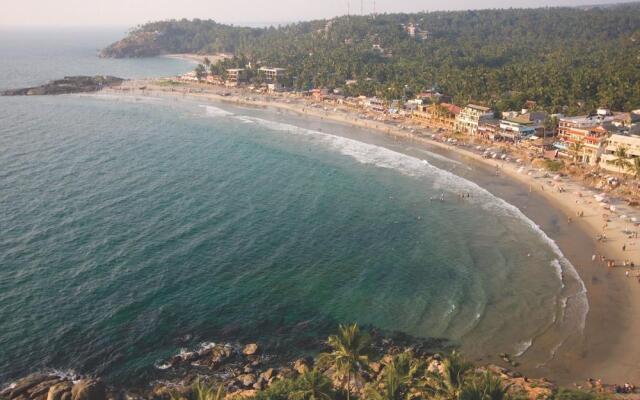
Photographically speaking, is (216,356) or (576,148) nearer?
(216,356)

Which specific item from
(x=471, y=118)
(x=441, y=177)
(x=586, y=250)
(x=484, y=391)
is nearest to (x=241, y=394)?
(x=484, y=391)

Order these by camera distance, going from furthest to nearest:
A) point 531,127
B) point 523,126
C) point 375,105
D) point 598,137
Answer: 1. point 375,105
2. point 531,127
3. point 523,126
4. point 598,137

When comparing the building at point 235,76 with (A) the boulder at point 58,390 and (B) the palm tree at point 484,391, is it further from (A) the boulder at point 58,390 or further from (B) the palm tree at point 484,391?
(B) the palm tree at point 484,391

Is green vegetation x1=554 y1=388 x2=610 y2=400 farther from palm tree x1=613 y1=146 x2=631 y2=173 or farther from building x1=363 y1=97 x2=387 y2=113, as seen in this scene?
building x1=363 y1=97 x2=387 y2=113

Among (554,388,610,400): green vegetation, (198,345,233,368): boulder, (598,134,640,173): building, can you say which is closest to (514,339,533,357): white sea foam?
(554,388,610,400): green vegetation

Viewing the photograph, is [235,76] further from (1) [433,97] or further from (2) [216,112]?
(1) [433,97]

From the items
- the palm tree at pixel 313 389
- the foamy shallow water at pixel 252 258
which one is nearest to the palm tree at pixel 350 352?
the palm tree at pixel 313 389
